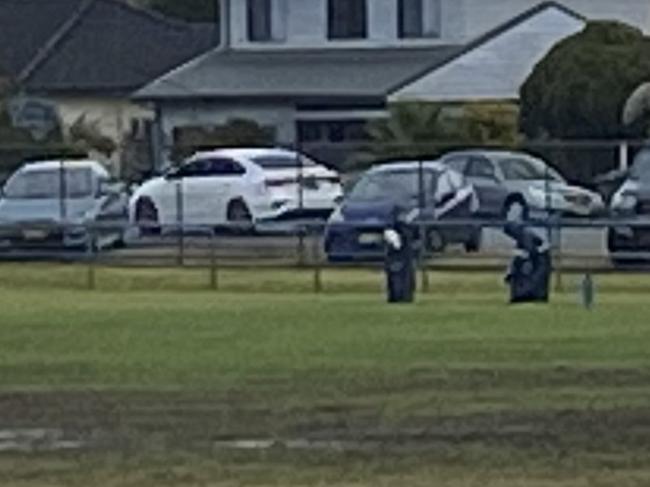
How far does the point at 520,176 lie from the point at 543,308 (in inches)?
601

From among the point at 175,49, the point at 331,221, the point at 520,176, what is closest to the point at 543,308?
the point at 331,221

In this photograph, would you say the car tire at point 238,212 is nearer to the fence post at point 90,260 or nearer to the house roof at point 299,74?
the fence post at point 90,260

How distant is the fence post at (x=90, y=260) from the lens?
43.9 m

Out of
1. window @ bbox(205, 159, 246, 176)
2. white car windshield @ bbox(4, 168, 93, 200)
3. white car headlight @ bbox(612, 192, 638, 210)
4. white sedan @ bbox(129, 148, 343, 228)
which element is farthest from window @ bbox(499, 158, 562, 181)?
white car windshield @ bbox(4, 168, 93, 200)

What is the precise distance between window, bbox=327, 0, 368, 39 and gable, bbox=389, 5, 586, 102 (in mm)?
4602

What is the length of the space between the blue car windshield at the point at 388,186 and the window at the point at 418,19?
21.1 meters

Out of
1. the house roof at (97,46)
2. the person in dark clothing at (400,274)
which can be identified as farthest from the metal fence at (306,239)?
the house roof at (97,46)

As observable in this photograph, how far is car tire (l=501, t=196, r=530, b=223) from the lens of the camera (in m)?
43.8

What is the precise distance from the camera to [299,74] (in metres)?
68.6

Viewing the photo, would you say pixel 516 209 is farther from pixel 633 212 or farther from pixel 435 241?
pixel 633 212

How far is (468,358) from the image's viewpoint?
25016 mm

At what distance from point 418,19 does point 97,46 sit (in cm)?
1545

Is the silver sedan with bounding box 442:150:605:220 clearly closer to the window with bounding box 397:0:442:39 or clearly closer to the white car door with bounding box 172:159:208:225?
the white car door with bounding box 172:159:208:225

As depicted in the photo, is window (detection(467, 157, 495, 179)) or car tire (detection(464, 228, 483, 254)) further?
window (detection(467, 157, 495, 179))
